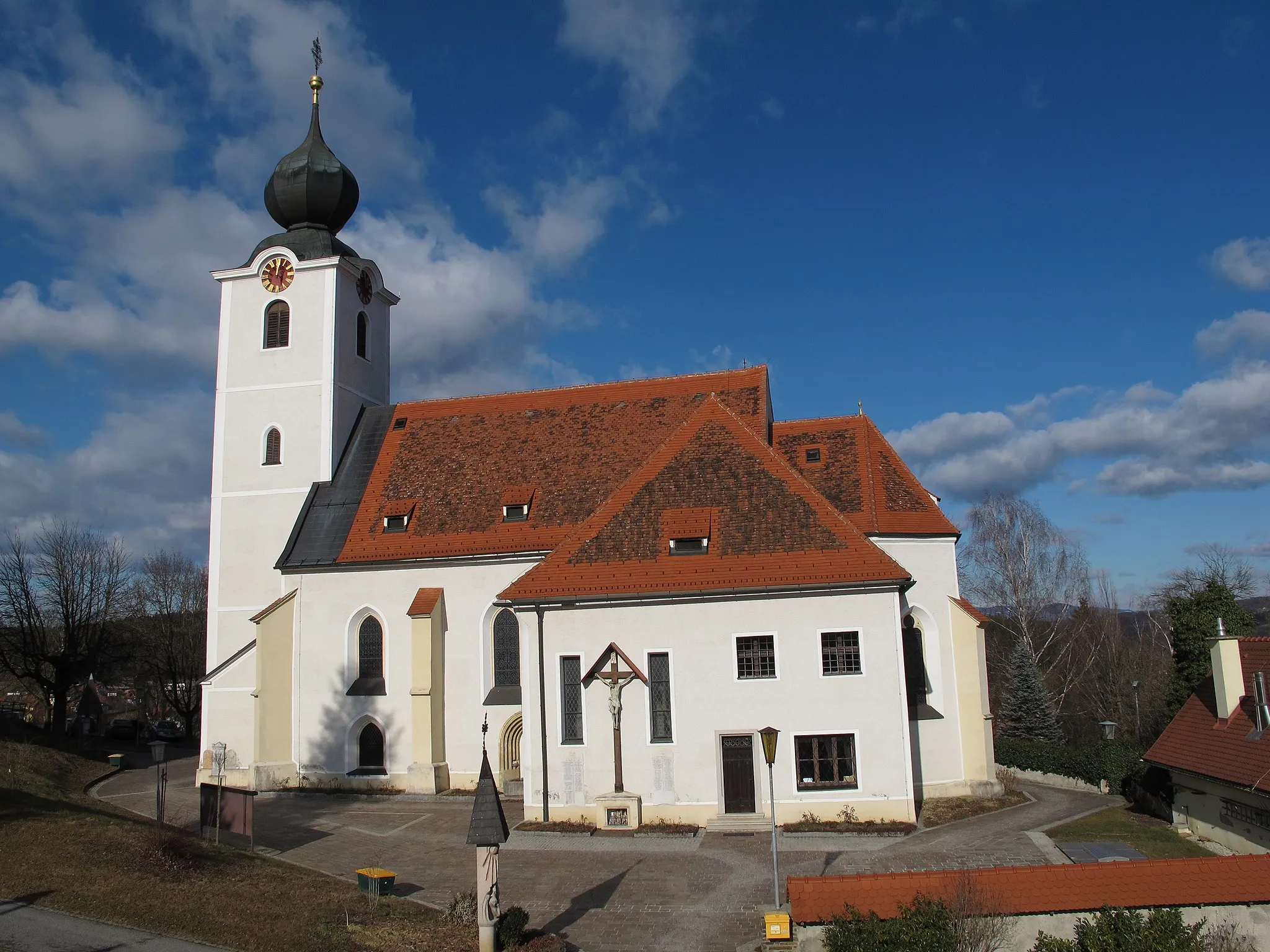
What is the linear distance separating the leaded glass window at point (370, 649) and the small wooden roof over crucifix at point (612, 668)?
8.44 metres

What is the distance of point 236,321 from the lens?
31938 millimetres

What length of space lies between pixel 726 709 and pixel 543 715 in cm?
418

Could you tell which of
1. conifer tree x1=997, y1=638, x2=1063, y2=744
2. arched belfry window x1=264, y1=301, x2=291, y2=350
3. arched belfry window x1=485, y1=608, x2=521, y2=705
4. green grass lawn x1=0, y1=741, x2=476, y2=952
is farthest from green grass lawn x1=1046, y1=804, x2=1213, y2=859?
arched belfry window x1=264, y1=301, x2=291, y2=350

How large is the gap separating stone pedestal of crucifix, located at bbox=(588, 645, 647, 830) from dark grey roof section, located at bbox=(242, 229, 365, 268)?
16962 millimetres

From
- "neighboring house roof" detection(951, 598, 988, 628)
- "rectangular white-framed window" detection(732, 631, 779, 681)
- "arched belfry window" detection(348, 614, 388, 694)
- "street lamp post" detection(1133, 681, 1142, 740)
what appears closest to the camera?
"rectangular white-framed window" detection(732, 631, 779, 681)

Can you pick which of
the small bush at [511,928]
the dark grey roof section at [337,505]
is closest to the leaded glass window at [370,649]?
the dark grey roof section at [337,505]

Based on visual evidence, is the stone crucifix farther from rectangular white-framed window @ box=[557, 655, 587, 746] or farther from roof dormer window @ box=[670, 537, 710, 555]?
roof dormer window @ box=[670, 537, 710, 555]

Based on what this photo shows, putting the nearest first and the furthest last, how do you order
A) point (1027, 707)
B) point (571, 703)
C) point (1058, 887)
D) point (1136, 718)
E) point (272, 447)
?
point (1058, 887) → point (571, 703) → point (272, 447) → point (1027, 707) → point (1136, 718)

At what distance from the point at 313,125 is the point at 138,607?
1280 inches

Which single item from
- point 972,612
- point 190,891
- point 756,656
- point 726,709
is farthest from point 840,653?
point 190,891

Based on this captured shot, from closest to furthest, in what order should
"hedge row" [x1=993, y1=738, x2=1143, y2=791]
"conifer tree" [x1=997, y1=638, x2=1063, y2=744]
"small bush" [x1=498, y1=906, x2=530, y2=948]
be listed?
"small bush" [x1=498, y1=906, x2=530, y2=948] → "hedge row" [x1=993, y1=738, x2=1143, y2=791] → "conifer tree" [x1=997, y1=638, x2=1063, y2=744]

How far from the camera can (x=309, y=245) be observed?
31953 millimetres

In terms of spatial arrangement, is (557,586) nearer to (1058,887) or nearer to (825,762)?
(825,762)

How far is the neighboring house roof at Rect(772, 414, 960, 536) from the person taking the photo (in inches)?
988
